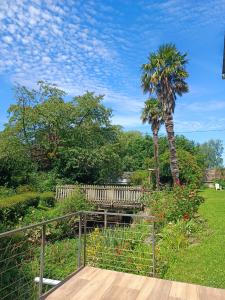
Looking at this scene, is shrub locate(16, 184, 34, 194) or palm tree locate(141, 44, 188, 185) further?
palm tree locate(141, 44, 188, 185)

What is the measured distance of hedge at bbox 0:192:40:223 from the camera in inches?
556

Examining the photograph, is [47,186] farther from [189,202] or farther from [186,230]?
[186,230]

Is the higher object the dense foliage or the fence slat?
the dense foliage

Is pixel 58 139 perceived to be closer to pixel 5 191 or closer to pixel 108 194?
pixel 5 191

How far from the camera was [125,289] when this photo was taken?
4449 millimetres

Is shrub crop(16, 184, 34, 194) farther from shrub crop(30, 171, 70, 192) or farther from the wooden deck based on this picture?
the wooden deck

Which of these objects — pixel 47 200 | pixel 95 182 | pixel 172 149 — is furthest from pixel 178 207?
pixel 95 182

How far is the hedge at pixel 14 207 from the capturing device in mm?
14133

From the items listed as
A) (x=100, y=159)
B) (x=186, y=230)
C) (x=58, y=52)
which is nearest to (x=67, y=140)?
(x=100, y=159)

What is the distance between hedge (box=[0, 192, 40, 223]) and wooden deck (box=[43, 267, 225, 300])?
10069 millimetres

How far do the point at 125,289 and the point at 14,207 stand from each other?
449 inches

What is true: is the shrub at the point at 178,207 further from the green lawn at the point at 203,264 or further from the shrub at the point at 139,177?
the shrub at the point at 139,177

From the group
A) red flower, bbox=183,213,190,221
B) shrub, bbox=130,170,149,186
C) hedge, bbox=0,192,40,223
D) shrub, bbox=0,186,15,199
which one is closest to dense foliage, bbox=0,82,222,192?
shrub, bbox=0,186,15,199

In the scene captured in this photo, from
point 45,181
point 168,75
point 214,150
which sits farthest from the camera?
point 214,150
